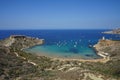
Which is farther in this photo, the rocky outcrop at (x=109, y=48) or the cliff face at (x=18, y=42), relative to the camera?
the cliff face at (x=18, y=42)

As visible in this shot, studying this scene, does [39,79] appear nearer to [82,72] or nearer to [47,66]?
[82,72]

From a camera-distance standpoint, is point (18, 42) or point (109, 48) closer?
point (109, 48)

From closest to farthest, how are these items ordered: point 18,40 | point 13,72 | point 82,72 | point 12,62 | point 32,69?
point 82,72, point 13,72, point 32,69, point 12,62, point 18,40

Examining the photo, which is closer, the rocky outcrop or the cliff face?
the rocky outcrop

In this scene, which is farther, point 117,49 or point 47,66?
point 117,49

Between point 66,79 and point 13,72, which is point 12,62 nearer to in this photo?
point 13,72

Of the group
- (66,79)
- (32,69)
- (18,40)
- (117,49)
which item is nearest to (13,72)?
A: (32,69)

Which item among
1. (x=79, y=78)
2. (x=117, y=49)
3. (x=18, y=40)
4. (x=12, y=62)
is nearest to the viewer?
(x=79, y=78)

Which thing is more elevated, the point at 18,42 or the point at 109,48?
the point at 18,42

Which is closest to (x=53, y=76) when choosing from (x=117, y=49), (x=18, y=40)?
(x=117, y=49)
